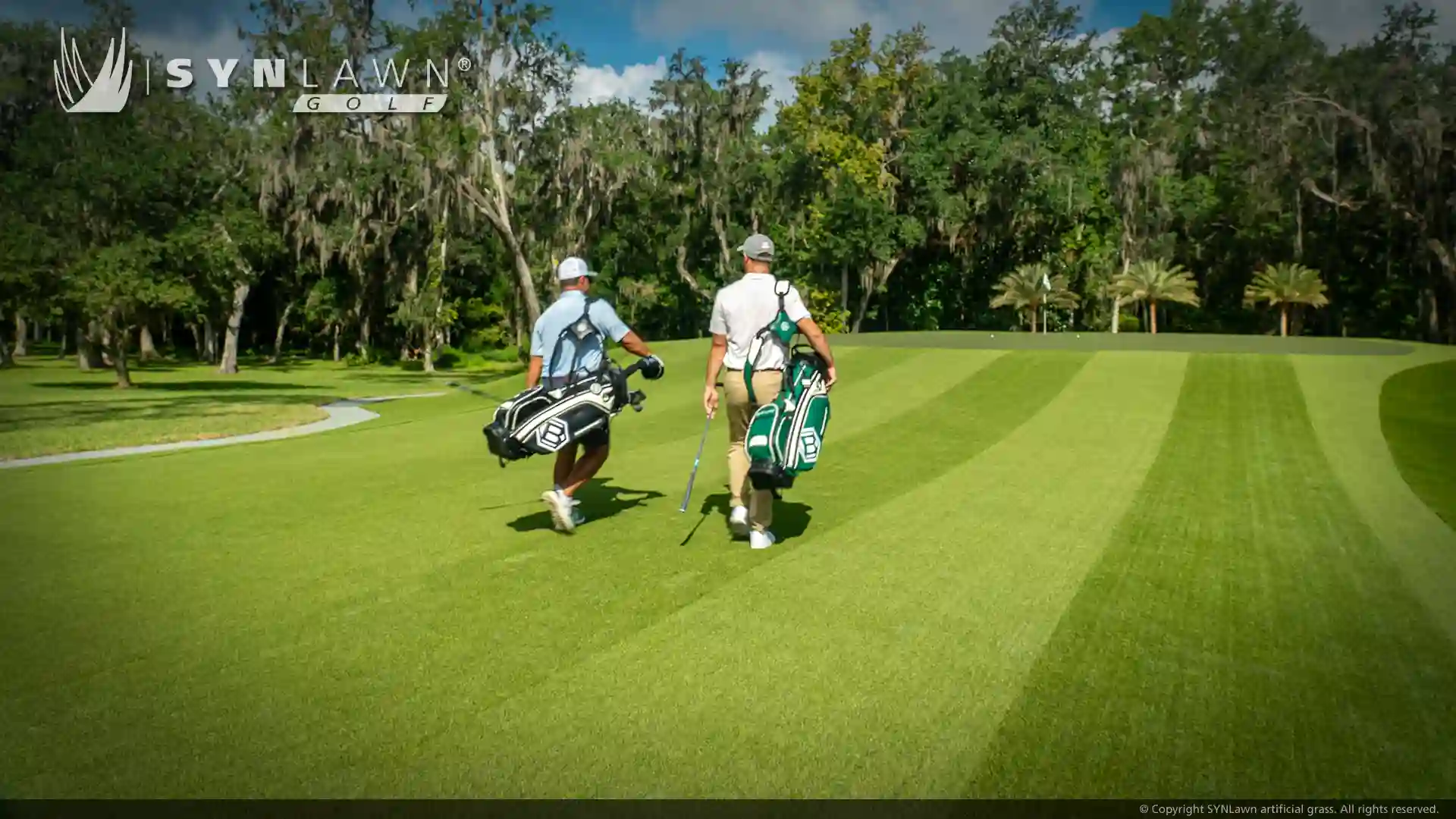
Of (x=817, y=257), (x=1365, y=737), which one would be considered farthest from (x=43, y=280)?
(x=1365, y=737)

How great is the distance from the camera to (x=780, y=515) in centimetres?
802

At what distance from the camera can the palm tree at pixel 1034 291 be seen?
140 ft

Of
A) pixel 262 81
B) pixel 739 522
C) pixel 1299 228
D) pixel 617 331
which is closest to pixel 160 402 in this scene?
pixel 262 81

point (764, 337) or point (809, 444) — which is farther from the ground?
point (764, 337)

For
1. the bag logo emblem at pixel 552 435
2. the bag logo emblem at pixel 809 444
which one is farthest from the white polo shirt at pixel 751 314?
the bag logo emblem at pixel 552 435

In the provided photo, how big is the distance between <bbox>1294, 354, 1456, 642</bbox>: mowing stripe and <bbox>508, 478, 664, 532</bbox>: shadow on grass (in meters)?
5.46

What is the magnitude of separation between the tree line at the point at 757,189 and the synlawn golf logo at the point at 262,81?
1.42ft

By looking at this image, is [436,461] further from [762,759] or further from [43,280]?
[43,280]

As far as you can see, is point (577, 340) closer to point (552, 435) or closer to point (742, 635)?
point (552, 435)

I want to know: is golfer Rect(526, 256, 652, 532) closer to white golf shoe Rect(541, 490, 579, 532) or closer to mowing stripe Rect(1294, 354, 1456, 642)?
white golf shoe Rect(541, 490, 579, 532)

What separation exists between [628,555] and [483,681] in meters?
2.34

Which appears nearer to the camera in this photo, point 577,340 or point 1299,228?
point 577,340

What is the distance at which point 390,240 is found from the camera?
4894cm

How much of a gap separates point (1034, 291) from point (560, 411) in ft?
127
